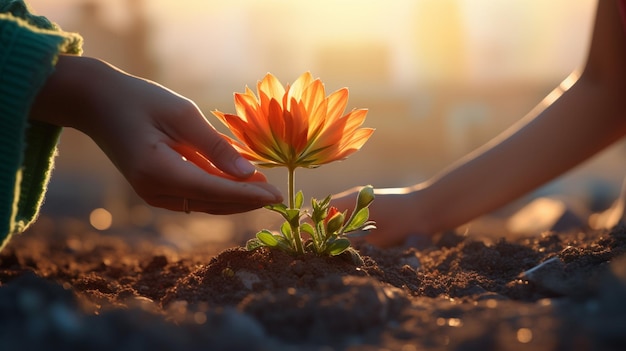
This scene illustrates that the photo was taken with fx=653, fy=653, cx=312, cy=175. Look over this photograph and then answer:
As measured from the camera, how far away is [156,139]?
1634 millimetres

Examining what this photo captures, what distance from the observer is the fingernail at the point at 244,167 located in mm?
1626

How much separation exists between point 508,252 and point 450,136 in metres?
14.6

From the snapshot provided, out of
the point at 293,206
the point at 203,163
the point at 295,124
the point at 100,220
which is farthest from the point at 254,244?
the point at 100,220

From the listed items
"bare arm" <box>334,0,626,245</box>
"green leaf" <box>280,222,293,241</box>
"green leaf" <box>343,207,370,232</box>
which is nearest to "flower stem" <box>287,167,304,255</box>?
"green leaf" <box>280,222,293,241</box>

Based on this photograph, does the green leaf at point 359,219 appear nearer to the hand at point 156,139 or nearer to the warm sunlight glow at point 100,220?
the hand at point 156,139

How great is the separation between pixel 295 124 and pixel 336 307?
0.58 m

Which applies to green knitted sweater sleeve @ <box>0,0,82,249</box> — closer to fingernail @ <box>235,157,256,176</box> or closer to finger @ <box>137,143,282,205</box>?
finger @ <box>137,143,282,205</box>

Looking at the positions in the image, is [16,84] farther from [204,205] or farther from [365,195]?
[365,195]

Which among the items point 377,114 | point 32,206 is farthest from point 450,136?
point 32,206

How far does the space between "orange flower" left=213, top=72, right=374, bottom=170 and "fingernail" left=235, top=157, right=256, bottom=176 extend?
10 centimetres

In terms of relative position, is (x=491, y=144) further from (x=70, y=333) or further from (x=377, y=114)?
(x=377, y=114)

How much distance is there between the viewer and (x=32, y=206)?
6.67ft

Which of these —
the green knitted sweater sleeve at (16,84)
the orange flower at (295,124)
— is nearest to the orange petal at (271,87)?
the orange flower at (295,124)

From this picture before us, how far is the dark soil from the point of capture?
3.58 feet
